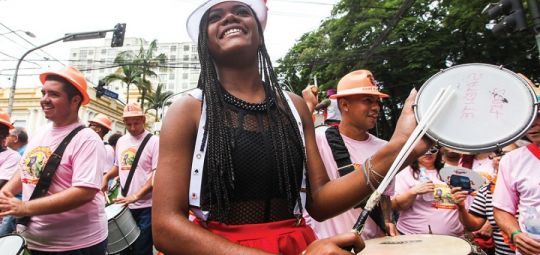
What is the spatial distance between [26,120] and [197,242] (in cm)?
4051

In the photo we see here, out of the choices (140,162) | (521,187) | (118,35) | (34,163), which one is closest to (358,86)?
(521,187)

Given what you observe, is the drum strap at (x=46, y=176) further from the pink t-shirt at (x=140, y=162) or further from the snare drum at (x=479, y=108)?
the snare drum at (x=479, y=108)

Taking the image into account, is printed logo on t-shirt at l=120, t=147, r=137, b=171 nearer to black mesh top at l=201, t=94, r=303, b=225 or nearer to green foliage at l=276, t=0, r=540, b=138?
black mesh top at l=201, t=94, r=303, b=225

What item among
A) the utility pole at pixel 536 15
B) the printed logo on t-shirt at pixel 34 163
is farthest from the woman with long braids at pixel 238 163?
the utility pole at pixel 536 15

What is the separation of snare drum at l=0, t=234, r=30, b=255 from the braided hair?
1.58m

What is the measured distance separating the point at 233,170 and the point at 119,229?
3.54 meters

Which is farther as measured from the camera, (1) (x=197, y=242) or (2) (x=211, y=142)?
(2) (x=211, y=142)

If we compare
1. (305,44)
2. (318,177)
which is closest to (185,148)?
(318,177)

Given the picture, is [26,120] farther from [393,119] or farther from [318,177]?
[318,177]

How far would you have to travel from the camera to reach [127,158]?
18.9ft

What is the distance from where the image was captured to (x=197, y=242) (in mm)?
1276

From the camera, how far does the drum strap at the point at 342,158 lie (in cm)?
308

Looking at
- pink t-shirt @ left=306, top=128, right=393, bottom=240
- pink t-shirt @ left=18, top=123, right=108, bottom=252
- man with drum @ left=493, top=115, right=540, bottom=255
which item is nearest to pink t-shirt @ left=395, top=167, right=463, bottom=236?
pink t-shirt @ left=306, top=128, right=393, bottom=240

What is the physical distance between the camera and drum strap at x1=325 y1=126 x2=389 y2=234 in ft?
10.1
